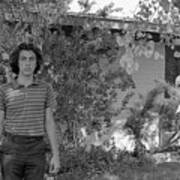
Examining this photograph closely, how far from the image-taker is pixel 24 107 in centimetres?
309

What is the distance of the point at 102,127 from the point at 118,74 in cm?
83

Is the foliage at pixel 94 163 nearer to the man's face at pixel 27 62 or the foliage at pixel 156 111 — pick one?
the foliage at pixel 156 111

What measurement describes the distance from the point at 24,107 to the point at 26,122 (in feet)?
0.37

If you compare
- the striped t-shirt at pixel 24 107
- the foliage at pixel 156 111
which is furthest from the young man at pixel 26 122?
the foliage at pixel 156 111

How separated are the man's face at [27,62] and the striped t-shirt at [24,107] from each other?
0.10m

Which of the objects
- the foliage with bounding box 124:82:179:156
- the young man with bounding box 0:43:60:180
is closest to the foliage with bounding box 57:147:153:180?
the foliage with bounding box 124:82:179:156

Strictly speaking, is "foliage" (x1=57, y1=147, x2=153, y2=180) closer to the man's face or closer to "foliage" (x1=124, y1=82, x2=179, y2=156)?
"foliage" (x1=124, y1=82, x2=179, y2=156)

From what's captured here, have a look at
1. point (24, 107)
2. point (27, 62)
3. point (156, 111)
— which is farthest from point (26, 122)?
point (156, 111)

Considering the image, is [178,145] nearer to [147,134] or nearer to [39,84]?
[147,134]

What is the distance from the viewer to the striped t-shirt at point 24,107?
3.09 meters

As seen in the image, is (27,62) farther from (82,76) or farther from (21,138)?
(82,76)

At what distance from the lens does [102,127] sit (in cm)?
606

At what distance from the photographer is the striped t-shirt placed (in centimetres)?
309

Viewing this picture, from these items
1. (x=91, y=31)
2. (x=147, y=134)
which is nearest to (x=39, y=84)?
(x=91, y=31)
